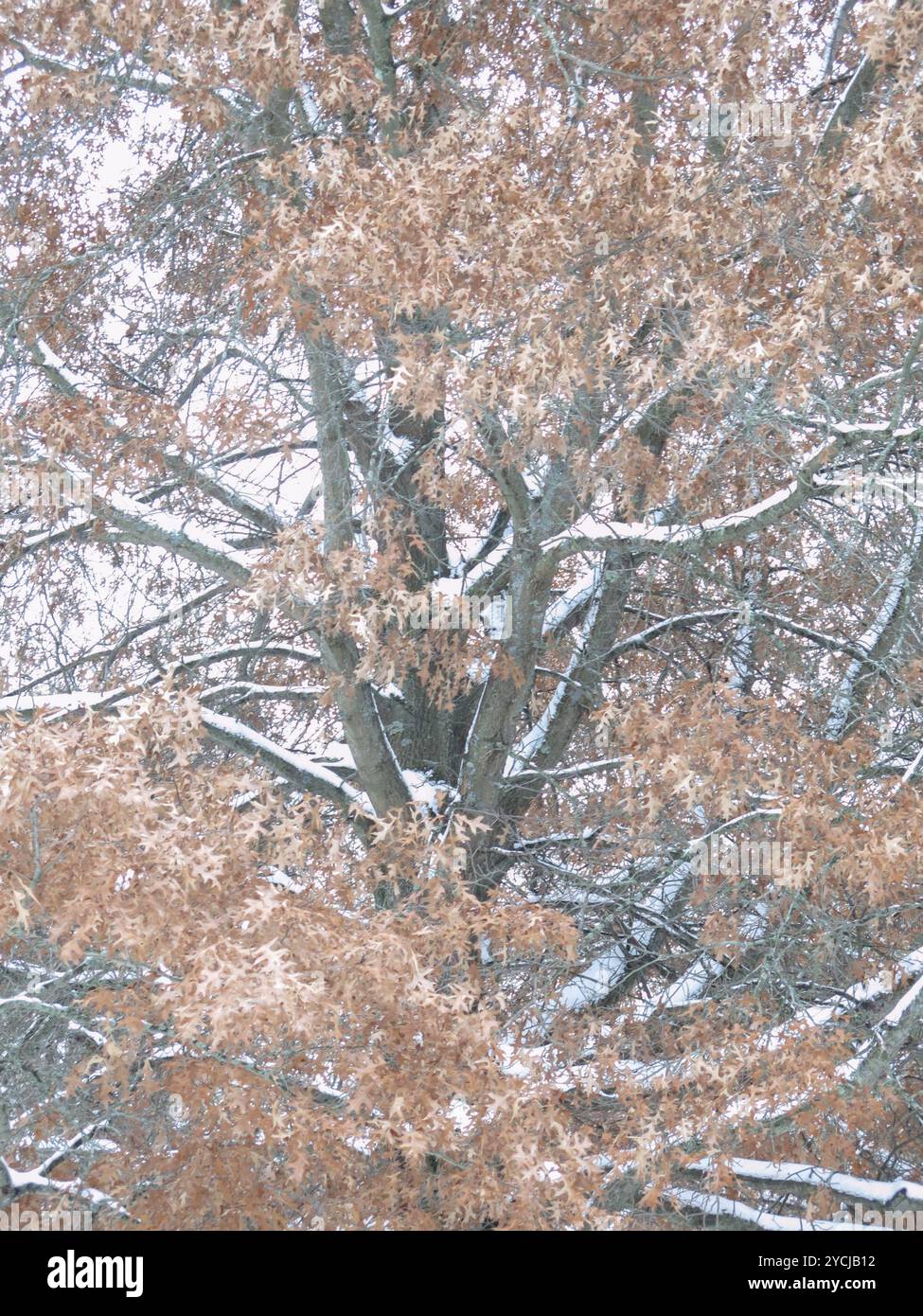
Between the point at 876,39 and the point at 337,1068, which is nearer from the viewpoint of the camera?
the point at 337,1068

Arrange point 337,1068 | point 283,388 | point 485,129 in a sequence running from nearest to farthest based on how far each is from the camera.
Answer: point 337,1068, point 485,129, point 283,388

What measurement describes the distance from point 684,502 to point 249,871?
9.70 ft

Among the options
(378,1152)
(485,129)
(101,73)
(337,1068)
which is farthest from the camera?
(101,73)

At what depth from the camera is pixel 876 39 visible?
19.1 ft

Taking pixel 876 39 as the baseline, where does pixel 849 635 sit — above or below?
below

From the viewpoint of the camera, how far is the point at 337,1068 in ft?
16.4

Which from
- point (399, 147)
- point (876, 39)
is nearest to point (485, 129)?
Answer: point (399, 147)

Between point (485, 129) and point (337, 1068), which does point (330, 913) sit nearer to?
point (337, 1068)

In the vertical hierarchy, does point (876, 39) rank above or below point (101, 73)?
below

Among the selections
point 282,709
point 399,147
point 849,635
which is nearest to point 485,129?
point 399,147

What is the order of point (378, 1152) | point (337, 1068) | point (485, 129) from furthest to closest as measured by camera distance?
point (485, 129) < point (378, 1152) < point (337, 1068)

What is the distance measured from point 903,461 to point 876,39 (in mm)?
2368

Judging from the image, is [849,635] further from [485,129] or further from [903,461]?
[485,129]
